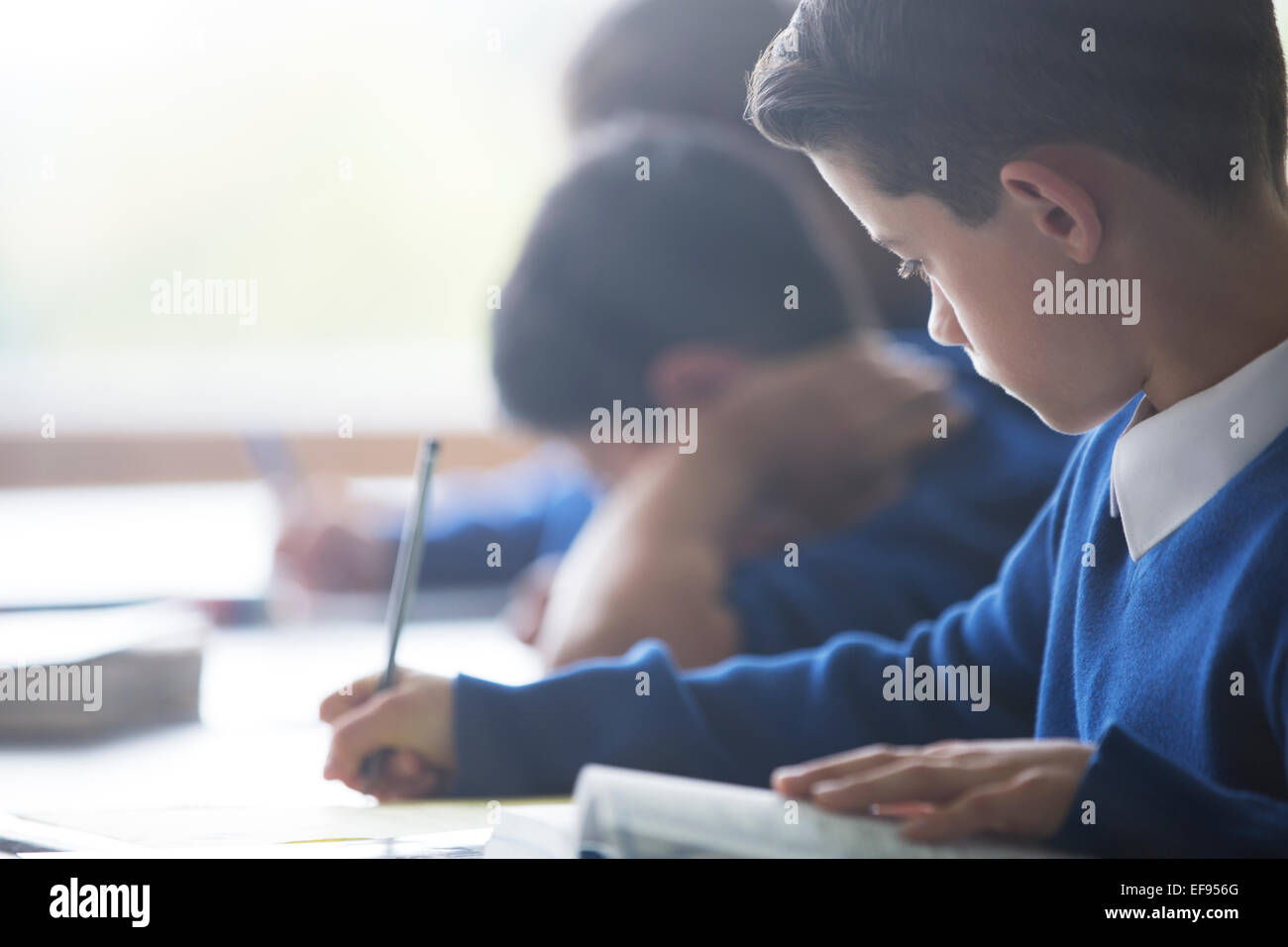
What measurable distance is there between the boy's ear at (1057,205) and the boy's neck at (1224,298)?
3 cm

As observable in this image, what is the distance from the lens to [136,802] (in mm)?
628

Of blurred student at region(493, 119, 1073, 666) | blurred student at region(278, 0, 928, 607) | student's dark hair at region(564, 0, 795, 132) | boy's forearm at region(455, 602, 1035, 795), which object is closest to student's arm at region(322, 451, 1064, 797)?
boy's forearm at region(455, 602, 1035, 795)

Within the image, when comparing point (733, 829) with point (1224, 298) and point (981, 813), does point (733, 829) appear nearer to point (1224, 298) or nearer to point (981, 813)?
point (981, 813)

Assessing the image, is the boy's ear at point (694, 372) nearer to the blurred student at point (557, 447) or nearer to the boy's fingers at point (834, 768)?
the blurred student at point (557, 447)

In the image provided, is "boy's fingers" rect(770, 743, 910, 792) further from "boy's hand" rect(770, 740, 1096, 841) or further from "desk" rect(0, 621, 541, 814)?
"desk" rect(0, 621, 541, 814)

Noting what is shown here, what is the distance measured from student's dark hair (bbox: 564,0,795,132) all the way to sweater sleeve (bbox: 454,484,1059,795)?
2.22 ft

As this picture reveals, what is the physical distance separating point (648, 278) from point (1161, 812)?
0.70 m

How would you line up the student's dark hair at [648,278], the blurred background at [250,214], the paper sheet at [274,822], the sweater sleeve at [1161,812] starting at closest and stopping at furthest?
1. the sweater sleeve at [1161,812]
2. the paper sheet at [274,822]
3. the student's dark hair at [648,278]
4. the blurred background at [250,214]

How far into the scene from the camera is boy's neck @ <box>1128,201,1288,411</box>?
0.44 meters

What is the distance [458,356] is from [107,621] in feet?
5.05

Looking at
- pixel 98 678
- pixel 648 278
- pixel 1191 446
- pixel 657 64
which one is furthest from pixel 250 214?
pixel 1191 446

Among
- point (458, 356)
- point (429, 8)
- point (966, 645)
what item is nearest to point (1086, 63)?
point (966, 645)

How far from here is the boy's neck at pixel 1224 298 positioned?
44 centimetres

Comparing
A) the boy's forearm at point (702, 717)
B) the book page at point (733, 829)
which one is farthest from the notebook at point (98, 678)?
the book page at point (733, 829)
